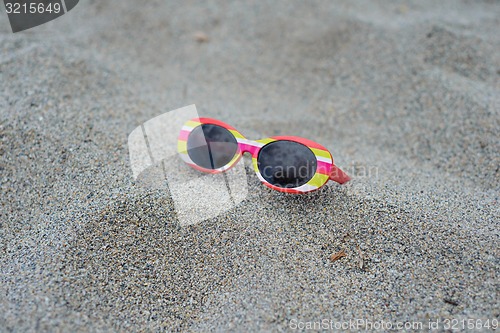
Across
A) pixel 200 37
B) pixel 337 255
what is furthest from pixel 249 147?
pixel 200 37

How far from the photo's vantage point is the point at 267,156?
5.19 ft

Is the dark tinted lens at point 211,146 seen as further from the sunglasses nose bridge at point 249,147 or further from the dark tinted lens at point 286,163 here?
the dark tinted lens at point 286,163

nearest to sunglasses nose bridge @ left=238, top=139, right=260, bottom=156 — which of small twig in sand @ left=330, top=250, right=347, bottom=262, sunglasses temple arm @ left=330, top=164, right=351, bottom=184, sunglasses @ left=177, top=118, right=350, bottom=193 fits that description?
sunglasses @ left=177, top=118, right=350, bottom=193

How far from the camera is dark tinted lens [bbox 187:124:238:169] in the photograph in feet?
5.33

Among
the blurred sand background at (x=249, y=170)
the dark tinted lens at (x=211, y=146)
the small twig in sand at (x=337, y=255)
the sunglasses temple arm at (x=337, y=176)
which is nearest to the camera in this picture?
the blurred sand background at (x=249, y=170)

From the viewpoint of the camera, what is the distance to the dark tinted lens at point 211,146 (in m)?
1.62

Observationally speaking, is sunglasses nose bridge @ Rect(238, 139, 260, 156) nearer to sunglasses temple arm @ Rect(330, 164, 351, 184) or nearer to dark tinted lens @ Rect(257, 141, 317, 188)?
dark tinted lens @ Rect(257, 141, 317, 188)

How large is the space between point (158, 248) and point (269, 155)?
56cm

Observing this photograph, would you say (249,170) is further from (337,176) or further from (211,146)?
(337,176)

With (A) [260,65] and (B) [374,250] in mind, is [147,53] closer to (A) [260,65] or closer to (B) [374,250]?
(A) [260,65]

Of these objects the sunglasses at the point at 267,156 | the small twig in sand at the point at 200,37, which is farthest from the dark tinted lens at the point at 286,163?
the small twig in sand at the point at 200,37

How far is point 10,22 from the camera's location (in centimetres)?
238

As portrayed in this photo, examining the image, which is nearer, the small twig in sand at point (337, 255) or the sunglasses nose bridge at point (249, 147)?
the small twig in sand at point (337, 255)

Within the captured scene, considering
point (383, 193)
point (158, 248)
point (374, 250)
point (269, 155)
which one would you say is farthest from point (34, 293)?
point (383, 193)
